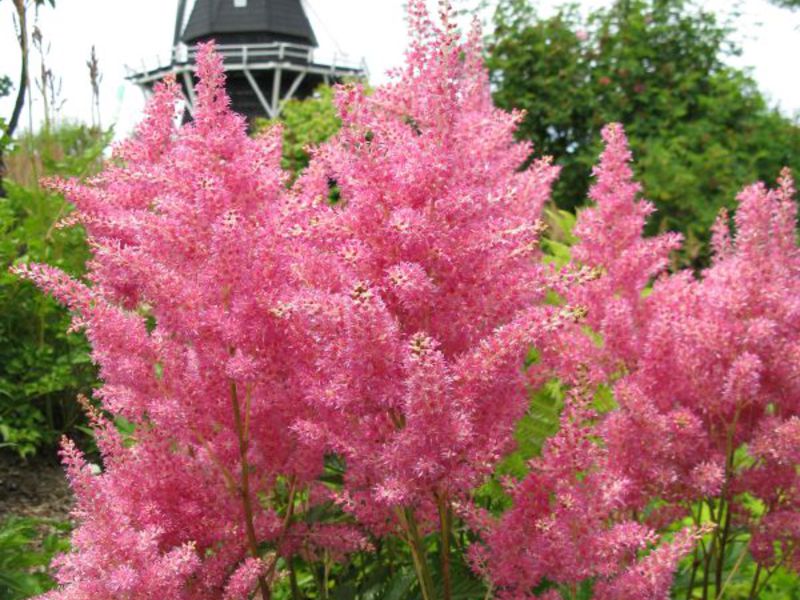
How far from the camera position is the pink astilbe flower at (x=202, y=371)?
2.09 meters

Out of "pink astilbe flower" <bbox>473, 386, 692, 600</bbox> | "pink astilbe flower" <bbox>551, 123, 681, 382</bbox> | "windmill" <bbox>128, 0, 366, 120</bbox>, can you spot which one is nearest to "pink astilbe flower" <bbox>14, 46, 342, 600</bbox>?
"pink astilbe flower" <bbox>473, 386, 692, 600</bbox>

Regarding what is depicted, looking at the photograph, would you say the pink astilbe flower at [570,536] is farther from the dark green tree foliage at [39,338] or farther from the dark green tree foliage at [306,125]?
the dark green tree foliage at [306,125]

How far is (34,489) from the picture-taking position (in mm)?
5789

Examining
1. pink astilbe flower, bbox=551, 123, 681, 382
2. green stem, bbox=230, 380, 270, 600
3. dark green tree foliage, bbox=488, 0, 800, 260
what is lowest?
green stem, bbox=230, 380, 270, 600

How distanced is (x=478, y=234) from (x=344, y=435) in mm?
546

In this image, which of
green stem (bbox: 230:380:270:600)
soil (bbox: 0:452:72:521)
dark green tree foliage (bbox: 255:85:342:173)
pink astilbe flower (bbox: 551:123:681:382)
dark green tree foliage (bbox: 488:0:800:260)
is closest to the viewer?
green stem (bbox: 230:380:270:600)

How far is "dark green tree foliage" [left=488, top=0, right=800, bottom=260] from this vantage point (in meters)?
15.0

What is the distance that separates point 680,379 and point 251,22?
3198cm

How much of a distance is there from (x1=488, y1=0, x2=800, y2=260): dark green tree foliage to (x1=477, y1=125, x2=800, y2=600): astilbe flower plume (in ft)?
39.6

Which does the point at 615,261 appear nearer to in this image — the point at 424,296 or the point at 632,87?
the point at 424,296

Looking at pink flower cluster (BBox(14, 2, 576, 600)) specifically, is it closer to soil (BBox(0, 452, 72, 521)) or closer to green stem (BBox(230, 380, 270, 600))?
green stem (BBox(230, 380, 270, 600))

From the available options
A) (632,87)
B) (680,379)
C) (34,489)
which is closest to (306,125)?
(632,87)

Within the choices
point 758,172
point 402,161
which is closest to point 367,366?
point 402,161

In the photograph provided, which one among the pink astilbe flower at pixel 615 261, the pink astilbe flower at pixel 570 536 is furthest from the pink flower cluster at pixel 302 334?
the pink astilbe flower at pixel 615 261
